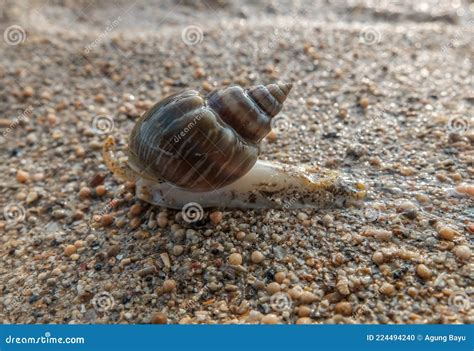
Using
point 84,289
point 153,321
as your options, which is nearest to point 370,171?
point 153,321

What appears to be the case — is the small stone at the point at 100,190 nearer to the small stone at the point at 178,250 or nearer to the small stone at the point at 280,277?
the small stone at the point at 178,250

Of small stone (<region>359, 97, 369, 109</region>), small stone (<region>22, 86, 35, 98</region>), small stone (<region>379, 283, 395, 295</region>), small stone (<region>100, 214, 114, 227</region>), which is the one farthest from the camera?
small stone (<region>22, 86, 35, 98</region>)

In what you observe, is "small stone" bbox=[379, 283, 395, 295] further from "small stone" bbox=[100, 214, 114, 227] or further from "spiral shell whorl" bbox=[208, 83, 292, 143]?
"small stone" bbox=[100, 214, 114, 227]

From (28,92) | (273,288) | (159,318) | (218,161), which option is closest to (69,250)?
(159,318)

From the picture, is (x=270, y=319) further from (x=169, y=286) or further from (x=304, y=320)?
(x=169, y=286)

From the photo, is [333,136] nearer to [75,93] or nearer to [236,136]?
[236,136]

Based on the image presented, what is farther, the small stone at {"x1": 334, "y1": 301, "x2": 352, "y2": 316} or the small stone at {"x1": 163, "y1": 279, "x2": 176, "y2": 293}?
the small stone at {"x1": 163, "y1": 279, "x2": 176, "y2": 293}

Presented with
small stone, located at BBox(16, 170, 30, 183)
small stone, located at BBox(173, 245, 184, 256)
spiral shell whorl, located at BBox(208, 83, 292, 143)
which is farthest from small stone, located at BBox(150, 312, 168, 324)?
small stone, located at BBox(16, 170, 30, 183)
